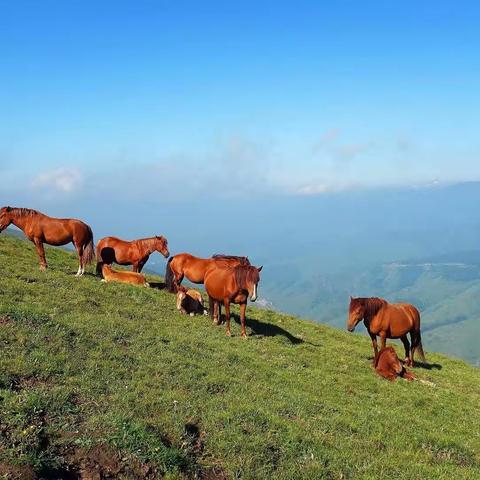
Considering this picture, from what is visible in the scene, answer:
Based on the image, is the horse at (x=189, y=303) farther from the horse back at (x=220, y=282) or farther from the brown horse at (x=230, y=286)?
the horse back at (x=220, y=282)

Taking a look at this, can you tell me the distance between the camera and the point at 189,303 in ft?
63.7

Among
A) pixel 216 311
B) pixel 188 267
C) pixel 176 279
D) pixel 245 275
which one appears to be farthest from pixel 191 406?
pixel 176 279

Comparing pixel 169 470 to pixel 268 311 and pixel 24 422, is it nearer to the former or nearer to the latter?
pixel 24 422

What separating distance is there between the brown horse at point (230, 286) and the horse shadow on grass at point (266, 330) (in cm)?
144

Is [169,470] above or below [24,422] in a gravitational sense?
below

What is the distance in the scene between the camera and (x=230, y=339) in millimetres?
16250

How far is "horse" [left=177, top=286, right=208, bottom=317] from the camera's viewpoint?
1900 cm

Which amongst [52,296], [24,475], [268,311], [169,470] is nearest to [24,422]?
[24,475]

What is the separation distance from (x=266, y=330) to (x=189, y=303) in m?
3.26

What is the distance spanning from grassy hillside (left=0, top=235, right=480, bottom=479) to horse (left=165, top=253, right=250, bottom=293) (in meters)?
3.75

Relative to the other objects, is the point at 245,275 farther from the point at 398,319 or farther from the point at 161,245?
the point at 161,245

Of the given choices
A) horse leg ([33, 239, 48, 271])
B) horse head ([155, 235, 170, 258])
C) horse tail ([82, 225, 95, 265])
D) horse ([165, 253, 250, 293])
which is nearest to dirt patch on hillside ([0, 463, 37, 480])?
horse ([165, 253, 250, 293])

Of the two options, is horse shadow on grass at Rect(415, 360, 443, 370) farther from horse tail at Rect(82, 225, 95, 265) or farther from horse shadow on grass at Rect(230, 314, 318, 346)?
horse tail at Rect(82, 225, 95, 265)

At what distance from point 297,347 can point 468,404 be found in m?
5.65
